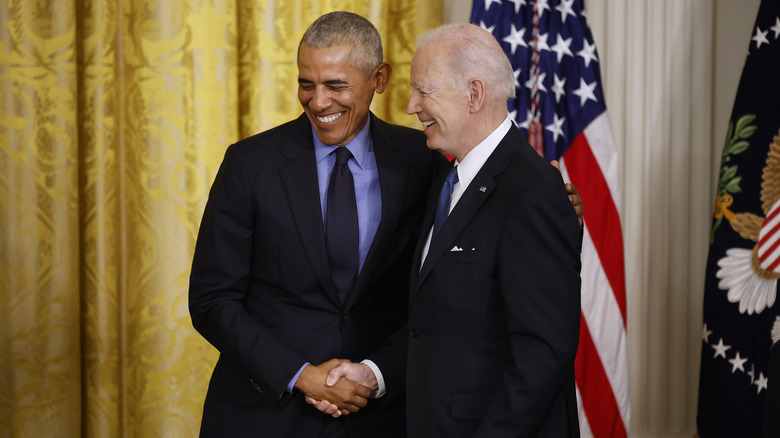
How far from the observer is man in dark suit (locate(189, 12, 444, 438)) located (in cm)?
201

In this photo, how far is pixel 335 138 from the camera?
82.3 inches

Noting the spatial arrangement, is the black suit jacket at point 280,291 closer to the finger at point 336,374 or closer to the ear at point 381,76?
the finger at point 336,374

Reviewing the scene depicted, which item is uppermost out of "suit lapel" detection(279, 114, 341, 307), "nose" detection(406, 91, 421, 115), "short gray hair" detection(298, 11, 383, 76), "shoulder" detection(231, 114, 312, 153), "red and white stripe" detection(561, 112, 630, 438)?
"short gray hair" detection(298, 11, 383, 76)

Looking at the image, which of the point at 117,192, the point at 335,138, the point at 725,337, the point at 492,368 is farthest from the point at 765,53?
the point at 117,192

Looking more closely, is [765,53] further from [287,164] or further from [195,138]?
[195,138]

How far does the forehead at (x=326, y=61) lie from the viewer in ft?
6.58

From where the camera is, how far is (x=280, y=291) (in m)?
2.07

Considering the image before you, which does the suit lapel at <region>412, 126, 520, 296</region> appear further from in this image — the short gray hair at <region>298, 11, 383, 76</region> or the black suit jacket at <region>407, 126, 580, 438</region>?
the short gray hair at <region>298, 11, 383, 76</region>

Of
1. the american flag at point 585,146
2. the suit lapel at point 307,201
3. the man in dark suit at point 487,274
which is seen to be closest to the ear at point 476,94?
the man in dark suit at point 487,274

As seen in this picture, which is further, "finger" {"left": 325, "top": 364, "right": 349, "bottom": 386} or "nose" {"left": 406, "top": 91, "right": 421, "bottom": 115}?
"finger" {"left": 325, "top": 364, "right": 349, "bottom": 386}

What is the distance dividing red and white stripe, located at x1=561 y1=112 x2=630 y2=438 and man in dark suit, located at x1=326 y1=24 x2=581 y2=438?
1.64 m

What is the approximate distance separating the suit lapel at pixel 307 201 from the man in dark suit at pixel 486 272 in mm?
318

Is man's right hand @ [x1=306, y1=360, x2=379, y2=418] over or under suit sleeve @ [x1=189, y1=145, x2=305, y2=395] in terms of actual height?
under

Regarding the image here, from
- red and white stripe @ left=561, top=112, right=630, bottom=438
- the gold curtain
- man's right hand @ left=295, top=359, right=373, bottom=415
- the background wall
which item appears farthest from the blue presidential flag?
man's right hand @ left=295, top=359, right=373, bottom=415
